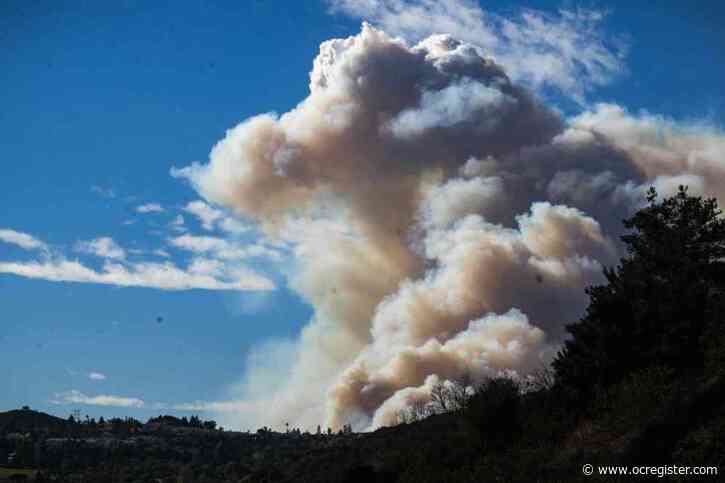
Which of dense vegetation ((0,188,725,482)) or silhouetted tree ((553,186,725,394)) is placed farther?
silhouetted tree ((553,186,725,394))

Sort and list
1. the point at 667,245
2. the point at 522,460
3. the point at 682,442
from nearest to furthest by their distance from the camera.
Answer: the point at 682,442
the point at 522,460
the point at 667,245

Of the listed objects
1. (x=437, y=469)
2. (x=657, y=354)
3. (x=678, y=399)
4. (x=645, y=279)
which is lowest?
(x=437, y=469)

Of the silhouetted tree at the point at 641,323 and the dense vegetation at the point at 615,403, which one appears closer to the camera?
the dense vegetation at the point at 615,403

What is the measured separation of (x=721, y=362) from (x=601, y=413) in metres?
5.50

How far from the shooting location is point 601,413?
98.7 ft

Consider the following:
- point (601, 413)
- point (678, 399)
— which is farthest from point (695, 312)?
point (678, 399)

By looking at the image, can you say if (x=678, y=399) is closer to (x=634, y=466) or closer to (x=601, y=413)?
(x=634, y=466)

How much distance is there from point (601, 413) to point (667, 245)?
21185 millimetres

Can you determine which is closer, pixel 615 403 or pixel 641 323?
pixel 615 403

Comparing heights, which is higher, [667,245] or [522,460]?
[667,245]

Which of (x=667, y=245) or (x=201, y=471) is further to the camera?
(x=201, y=471)

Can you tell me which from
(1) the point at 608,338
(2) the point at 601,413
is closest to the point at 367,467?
(2) the point at 601,413

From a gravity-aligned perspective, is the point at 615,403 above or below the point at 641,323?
below

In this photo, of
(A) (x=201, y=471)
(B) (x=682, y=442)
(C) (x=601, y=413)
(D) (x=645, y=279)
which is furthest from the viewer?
(A) (x=201, y=471)
